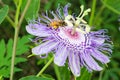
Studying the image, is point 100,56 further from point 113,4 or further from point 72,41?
point 113,4

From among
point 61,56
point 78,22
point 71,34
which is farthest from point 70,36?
point 61,56

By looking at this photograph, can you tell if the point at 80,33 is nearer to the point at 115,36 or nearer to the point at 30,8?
the point at 30,8

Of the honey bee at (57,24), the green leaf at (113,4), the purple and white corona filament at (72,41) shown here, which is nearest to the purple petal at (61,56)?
the purple and white corona filament at (72,41)

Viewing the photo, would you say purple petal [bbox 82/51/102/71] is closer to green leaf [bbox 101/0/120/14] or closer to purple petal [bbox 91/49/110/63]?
purple petal [bbox 91/49/110/63]

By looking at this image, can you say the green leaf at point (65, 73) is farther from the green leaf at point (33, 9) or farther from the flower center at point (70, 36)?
the green leaf at point (33, 9)

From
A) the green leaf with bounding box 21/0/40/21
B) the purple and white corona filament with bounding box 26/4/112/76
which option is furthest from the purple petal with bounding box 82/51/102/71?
the green leaf with bounding box 21/0/40/21

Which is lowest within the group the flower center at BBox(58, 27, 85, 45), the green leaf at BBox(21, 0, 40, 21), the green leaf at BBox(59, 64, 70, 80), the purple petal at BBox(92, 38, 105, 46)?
the green leaf at BBox(59, 64, 70, 80)
